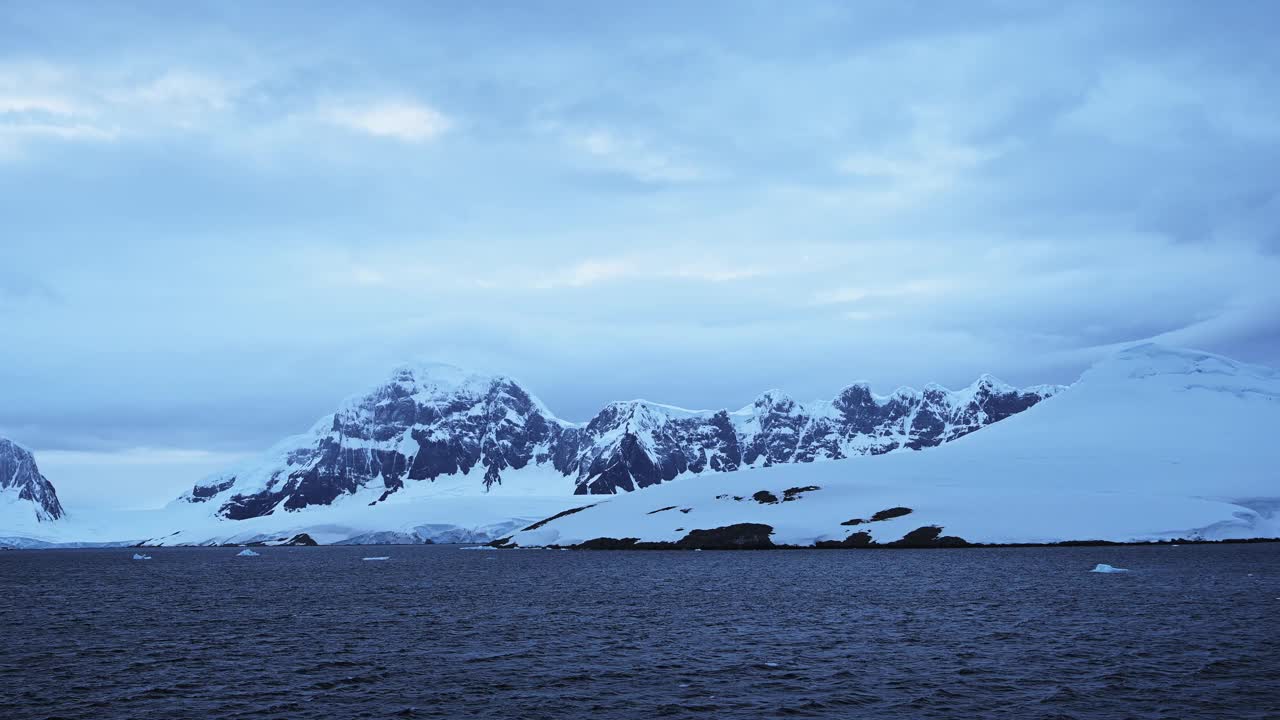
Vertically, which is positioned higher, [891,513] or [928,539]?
[891,513]

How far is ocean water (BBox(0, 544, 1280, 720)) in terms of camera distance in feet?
144

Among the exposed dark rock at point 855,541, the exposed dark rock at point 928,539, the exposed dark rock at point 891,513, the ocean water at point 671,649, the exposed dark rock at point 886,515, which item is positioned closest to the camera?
the ocean water at point 671,649

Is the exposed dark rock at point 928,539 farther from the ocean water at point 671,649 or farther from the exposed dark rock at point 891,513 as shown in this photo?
the ocean water at point 671,649

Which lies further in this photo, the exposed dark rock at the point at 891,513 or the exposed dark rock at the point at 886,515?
the exposed dark rock at the point at 891,513

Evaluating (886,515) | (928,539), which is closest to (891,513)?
(886,515)

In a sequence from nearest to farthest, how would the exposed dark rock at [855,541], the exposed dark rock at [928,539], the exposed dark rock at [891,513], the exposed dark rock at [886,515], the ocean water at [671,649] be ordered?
the ocean water at [671,649] < the exposed dark rock at [928,539] < the exposed dark rock at [855,541] < the exposed dark rock at [886,515] < the exposed dark rock at [891,513]

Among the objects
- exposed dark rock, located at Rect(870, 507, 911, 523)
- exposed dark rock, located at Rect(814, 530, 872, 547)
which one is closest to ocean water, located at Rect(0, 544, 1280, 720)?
exposed dark rock, located at Rect(814, 530, 872, 547)

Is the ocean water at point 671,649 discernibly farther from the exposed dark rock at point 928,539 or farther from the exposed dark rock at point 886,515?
the exposed dark rock at point 886,515

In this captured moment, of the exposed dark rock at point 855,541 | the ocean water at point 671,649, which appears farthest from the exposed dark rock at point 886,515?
the ocean water at point 671,649

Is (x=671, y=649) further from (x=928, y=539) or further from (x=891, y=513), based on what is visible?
(x=891, y=513)

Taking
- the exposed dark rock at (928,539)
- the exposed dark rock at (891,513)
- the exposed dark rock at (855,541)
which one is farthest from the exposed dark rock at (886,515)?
the exposed dark rock at (928,539)

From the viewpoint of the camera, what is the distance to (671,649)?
6041 centimetres

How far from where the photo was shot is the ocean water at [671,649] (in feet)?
144

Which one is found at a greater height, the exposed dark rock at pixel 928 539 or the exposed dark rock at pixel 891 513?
the exposed dark rock at pixel 891 513
